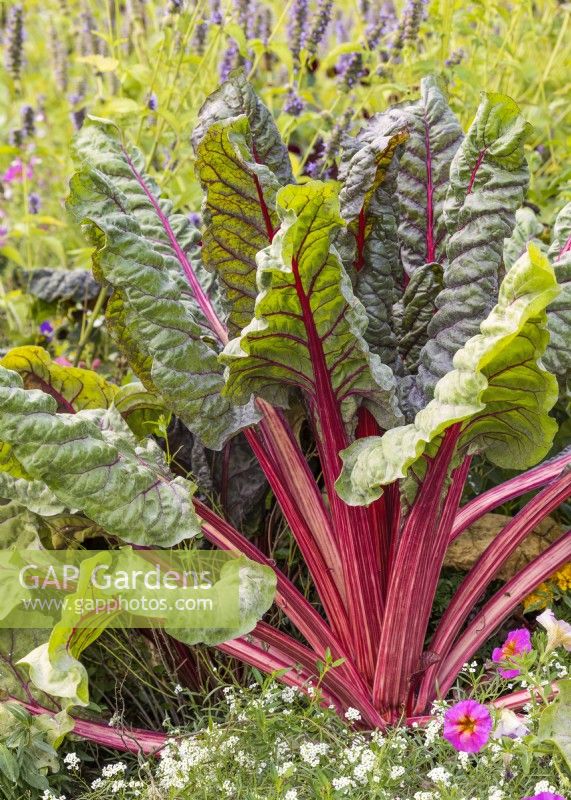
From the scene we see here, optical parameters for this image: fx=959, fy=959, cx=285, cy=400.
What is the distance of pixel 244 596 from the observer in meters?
1.66

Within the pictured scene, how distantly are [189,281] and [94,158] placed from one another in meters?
0.33

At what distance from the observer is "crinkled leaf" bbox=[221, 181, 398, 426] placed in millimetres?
1547

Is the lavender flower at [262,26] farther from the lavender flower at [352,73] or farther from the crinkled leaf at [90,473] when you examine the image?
the crinkled leaf at [90,473]

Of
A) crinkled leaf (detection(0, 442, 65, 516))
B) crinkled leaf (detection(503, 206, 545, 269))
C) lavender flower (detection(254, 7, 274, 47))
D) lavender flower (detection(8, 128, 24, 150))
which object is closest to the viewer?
crinkled leaf (detection(0, 442, 65, 516))

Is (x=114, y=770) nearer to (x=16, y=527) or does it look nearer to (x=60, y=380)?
(x=16, y=527)

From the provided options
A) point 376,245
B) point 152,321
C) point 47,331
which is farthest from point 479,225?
point 47,331

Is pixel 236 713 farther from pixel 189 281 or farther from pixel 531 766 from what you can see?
pixel 189 281

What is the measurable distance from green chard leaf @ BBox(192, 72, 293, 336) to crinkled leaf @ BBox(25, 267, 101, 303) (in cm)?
116

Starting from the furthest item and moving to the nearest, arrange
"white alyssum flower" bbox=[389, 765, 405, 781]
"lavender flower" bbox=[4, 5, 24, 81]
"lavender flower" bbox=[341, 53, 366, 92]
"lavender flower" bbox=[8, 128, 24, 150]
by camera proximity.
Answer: "lavender flower" bbox=[8, 128, 24, 150] → "lavender flower" bbox=[4, 5, 24, 81] → "lavender flower" bbox=[341, 53, 366, 92] → "white alyssum flower" bbox=[389, 765, 405, 781]

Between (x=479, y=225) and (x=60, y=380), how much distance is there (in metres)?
0.93

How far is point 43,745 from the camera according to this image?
1712 millimetres

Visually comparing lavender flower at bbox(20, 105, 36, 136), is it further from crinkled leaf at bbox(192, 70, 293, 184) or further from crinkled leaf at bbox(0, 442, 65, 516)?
crinkled leaf at bbox(0, 442, 65, 516)

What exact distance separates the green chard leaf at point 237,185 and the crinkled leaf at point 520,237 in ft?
1.79

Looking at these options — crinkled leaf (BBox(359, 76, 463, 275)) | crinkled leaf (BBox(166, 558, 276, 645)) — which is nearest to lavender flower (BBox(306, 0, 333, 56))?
crinkled leaf (BBox(359, 76, 463, 275))
